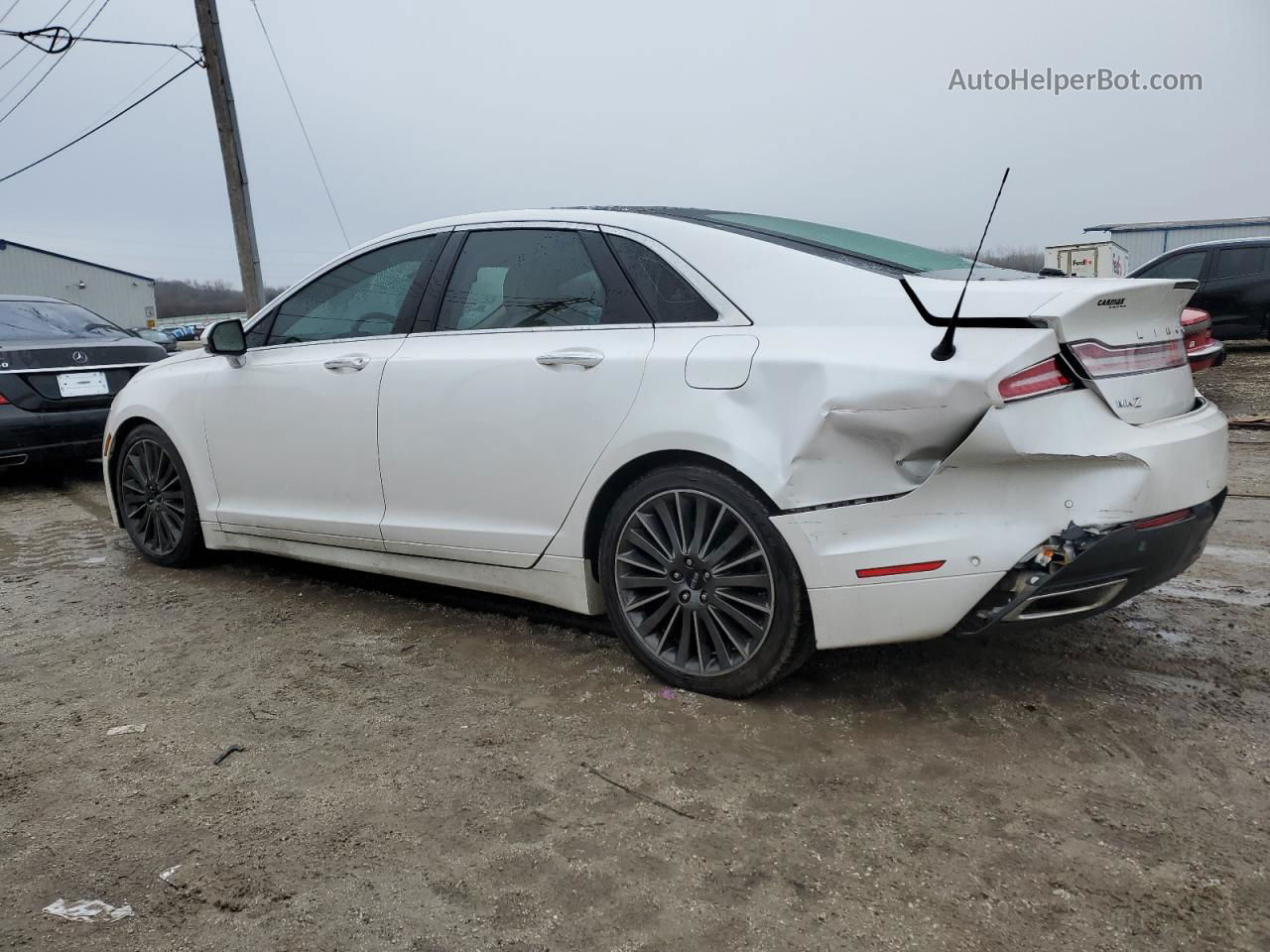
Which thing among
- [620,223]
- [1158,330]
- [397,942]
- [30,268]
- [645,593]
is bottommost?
[397,942]

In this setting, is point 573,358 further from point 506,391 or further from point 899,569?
point 899,569

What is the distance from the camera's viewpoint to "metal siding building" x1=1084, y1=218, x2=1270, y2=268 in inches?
1277

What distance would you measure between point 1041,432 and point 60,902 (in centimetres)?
253

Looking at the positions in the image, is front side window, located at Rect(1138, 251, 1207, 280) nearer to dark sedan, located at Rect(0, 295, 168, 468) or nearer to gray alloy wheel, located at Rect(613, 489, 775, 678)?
dark sedan, located at Rect(0, 295, 168, 468)

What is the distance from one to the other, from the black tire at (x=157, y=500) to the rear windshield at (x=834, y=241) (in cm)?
280

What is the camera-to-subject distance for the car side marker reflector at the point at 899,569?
102 inches

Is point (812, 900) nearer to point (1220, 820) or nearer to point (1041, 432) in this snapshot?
point (1220, 820)

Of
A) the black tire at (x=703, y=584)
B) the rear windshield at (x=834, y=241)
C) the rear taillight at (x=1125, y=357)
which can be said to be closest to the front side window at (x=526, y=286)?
the rear windshield at (x=834, y=241)

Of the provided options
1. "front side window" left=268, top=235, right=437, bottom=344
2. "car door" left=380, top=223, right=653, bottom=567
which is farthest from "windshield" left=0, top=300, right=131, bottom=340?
"car door" left=380, top=223, right=653, bottom=567

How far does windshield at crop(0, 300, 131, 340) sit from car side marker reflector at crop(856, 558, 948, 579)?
23.1 ft

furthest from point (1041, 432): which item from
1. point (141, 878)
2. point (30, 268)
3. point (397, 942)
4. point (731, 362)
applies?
point (30, 268)

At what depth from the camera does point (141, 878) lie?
2.21m

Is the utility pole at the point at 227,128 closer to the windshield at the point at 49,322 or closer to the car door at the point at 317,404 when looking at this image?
the windshield at the point at 49,322

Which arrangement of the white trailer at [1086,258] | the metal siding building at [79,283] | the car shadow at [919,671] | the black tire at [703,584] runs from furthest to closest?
the metal siding building at [79,283], the white trailer at [1086,258], the car shadow at [919,671], the black tire at [703,584]
